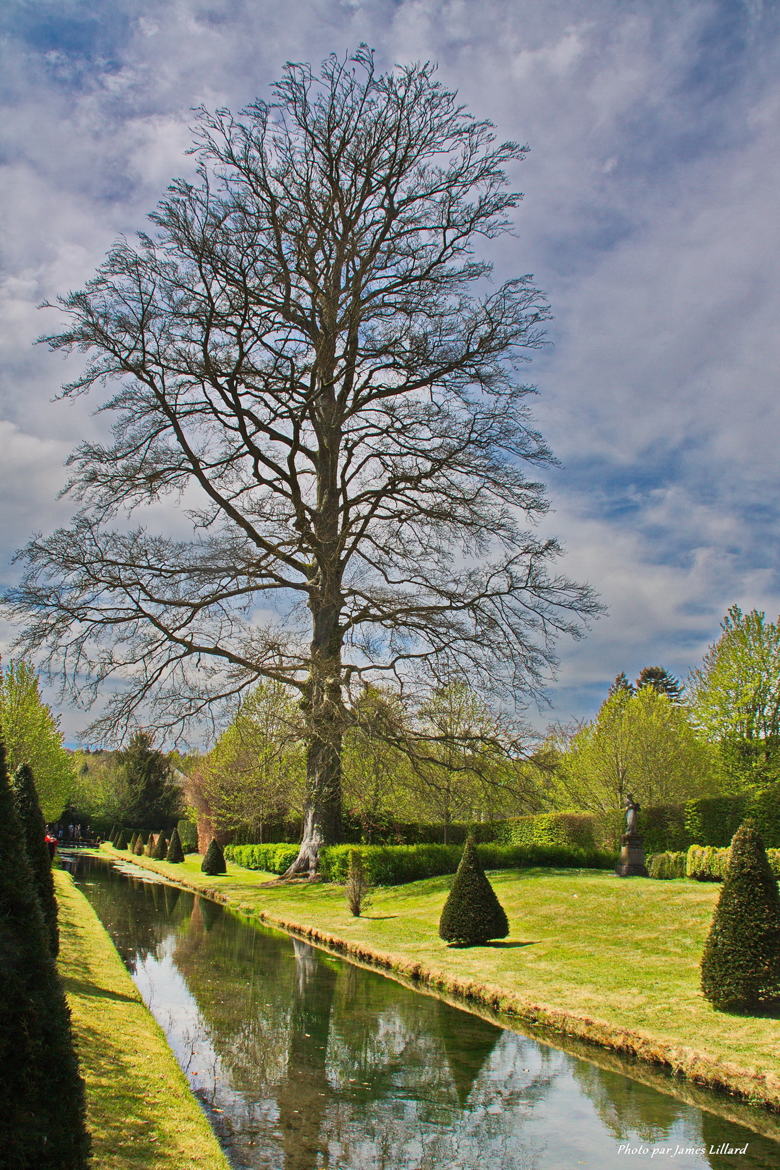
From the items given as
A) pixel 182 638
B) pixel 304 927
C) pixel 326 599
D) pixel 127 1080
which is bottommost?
pixel 304 927

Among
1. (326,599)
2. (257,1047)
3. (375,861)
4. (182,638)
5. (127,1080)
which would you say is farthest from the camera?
(375,861)

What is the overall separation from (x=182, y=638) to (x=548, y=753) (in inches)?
420

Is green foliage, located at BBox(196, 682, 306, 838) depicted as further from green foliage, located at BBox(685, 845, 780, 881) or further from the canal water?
green foliage, located at BBox(685, 845, 780, 881)

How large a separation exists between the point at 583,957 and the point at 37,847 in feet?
27.2

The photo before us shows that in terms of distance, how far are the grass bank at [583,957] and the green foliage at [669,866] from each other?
1.39m

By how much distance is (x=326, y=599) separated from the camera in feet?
67.5

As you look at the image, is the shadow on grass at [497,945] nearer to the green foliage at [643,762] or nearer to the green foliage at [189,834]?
the green foliage at [643,762]

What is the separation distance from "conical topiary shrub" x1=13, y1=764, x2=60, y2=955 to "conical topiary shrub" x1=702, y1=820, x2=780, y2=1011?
7358 millimetres

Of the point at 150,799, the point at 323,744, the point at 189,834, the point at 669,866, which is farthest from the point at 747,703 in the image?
the point at 150,799

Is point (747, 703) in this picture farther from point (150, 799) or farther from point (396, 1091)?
point (150, 799)

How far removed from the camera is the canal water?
5262 millimetres

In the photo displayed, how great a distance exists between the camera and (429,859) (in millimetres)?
23891

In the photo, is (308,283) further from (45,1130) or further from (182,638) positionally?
(45,1130)

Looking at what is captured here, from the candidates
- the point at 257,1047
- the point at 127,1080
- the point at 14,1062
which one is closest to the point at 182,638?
the point at 257,1047
